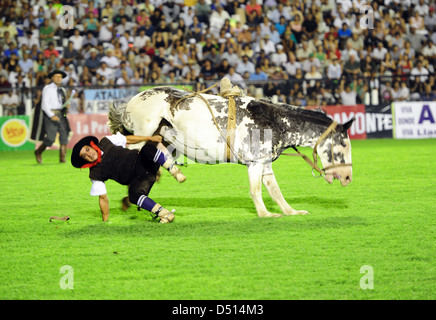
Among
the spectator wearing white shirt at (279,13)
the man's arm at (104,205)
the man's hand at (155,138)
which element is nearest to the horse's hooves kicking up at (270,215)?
the man's hand at (155,138)

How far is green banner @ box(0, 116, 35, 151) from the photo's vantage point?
2034 centimetres

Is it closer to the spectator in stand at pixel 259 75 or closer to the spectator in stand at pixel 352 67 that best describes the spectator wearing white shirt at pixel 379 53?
the spectator in stand at pixel 352 67

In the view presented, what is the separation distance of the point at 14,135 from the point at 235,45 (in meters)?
7.95

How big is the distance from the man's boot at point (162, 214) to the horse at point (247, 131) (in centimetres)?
96

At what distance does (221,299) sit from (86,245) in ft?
8.24

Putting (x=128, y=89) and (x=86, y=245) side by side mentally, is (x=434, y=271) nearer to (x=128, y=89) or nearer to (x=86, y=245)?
(x=86, y=245)

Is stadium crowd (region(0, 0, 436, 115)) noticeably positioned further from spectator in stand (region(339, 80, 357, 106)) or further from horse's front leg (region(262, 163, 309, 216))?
horse's front leg (region(262, 163, 309, 216))

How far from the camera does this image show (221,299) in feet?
17.2

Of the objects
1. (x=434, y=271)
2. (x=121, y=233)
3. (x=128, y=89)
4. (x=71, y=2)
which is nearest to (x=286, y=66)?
(x=128, y=89)

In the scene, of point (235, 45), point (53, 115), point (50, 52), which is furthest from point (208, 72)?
point (53, 115)

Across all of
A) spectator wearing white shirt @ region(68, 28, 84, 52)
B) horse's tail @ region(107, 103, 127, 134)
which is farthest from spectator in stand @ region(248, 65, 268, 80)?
horse's tail @ region(107, 103, 127, 134)

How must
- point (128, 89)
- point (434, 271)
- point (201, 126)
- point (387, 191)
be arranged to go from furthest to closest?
1. point (128, 89)
2. point (387, 191)
3. point (201, 126)
4. point (434, 271)

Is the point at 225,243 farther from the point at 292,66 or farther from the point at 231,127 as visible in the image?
the point at 292,66

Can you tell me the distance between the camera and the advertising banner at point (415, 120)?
69.3 feet
